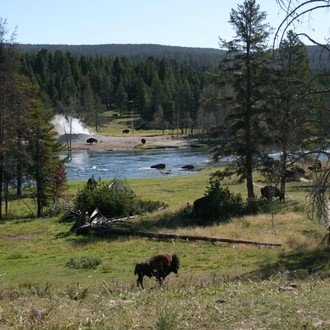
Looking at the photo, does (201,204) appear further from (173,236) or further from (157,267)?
(157,267)

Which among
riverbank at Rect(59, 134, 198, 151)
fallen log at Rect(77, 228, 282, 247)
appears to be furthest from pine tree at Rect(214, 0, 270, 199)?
riverbank at Rect(59, 134, 198, 151)

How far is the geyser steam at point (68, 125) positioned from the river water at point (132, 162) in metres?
21.7

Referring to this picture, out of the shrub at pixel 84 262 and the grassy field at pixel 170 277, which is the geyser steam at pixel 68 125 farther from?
the shrub at pixel 84 262

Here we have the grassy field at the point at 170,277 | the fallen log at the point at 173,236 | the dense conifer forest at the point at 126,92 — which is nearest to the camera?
the grassy field at the point at 170,277

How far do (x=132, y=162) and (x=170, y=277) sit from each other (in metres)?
54.9

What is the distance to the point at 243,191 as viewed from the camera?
128 ft

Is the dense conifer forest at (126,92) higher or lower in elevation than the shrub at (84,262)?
higher

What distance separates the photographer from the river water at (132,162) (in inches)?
2253

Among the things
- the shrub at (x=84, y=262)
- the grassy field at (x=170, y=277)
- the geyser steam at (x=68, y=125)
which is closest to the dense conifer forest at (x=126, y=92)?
the geyser steam at (x=68, y=125)

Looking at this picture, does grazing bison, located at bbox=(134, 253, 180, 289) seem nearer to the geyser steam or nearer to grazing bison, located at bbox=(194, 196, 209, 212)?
grazing bison, located at bbox=(194, 196, 209, 212)

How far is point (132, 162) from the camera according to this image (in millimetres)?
69125

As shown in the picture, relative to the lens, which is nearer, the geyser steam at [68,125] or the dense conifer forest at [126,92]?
the geyser steam at [68,125]

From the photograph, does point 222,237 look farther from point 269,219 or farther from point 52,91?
point 52,91

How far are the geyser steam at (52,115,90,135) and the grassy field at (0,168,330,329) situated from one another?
75.8m
